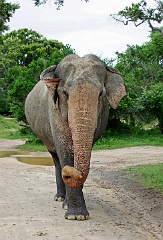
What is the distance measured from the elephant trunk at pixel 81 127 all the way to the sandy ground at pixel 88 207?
80cm

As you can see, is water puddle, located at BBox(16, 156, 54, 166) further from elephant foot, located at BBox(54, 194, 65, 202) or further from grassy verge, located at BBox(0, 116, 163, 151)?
elephant foot, located at BBox(54, 194, 65, 202)

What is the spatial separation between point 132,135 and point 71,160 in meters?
17.6

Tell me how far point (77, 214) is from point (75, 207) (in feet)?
0.44

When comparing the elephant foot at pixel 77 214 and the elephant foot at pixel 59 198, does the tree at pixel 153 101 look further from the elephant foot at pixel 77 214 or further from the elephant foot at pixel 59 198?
the elephant foot at pixel 77 214

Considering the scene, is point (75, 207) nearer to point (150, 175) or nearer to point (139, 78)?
point (150, 175)

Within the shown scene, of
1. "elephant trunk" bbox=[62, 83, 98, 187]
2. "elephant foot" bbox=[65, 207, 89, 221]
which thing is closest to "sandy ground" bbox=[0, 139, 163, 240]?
"elephant foot" bbox=[65, 207, 89, 221]

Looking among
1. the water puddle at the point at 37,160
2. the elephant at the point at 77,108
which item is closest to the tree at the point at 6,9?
the water puddle at the point at 37,160

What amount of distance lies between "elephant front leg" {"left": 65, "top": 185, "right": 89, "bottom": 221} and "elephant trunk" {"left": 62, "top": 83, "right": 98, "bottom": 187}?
50.3 inches

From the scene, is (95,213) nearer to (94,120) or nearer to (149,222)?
(149,222)

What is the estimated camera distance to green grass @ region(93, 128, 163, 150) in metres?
22.5

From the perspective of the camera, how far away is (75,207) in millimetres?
7812

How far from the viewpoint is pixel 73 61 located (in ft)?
25.5

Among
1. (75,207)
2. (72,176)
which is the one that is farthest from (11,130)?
(72,176)

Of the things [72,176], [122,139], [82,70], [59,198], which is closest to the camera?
[72,176]
